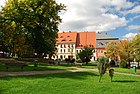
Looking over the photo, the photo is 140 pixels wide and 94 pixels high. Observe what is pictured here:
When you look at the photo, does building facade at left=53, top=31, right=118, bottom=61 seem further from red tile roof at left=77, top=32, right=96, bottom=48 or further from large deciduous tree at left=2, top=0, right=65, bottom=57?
large deciduous tree at left=2, top=0, right=65, bottom=57

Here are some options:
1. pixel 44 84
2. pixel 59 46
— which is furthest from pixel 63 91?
pixel 59 46

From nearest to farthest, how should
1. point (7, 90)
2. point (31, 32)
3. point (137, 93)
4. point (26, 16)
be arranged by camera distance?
point (7, 90) → point (137, 93) → point (26, 16) → point (31, 32)

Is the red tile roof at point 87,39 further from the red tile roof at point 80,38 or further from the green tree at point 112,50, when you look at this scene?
the green tree at point 112,50

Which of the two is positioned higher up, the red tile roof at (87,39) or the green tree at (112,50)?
the red tile roof at (87,39)

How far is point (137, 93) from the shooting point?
54.9 ft

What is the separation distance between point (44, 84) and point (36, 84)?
53 centimetres

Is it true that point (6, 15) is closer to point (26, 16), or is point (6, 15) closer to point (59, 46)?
point (26, 16)

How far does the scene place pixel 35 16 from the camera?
45.3 m

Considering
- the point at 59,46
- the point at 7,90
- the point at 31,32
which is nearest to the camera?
the point at 7,90

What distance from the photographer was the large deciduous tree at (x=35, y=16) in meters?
45.6

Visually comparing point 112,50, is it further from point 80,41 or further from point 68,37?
point 68,37

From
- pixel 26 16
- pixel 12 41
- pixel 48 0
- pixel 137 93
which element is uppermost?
pixel 48 0

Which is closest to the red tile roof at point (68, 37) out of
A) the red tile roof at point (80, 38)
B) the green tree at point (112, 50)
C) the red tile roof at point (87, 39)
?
the red tile roof at point (80, 38)

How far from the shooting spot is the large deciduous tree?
149 feet
